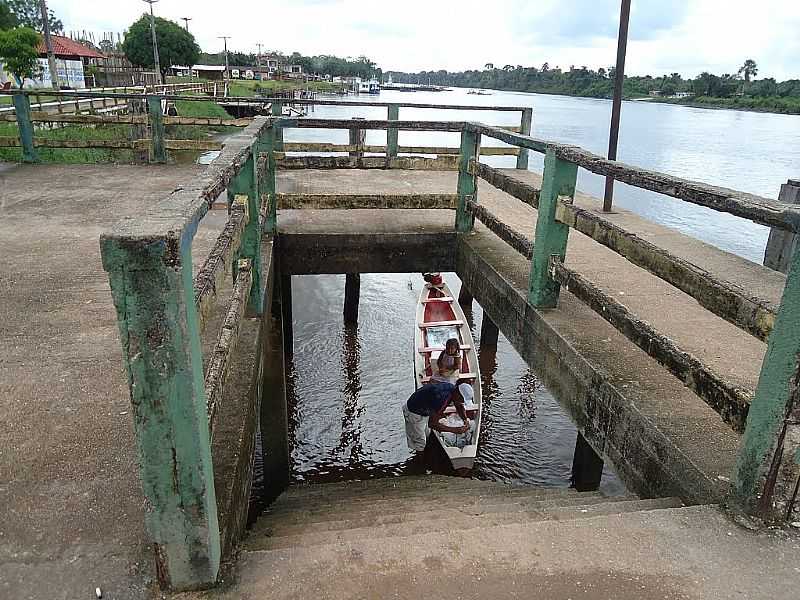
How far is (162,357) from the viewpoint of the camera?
164 cm

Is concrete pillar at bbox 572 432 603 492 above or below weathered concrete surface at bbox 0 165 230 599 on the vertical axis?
below

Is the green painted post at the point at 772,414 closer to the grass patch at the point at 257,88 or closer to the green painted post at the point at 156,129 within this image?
the green painted post at the point at 156,129

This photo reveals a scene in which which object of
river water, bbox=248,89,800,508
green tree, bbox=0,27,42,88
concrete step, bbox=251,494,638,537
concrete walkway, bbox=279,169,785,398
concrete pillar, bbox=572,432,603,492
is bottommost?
river water, bbox=248,89,800,508

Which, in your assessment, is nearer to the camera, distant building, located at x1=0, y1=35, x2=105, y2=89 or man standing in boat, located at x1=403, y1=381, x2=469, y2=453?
man standing in boat, located at x1=403, y1=381, x2=469, y2=453

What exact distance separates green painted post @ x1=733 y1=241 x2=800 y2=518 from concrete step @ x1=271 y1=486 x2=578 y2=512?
5.22 feet

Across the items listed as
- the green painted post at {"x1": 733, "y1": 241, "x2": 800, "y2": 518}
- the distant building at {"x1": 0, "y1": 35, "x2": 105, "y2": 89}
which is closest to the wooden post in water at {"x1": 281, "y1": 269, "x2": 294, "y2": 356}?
the green painted post at {"x1": 733, "y1": 241, "x2": 800, "y2": 518}

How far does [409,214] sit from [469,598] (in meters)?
5.93

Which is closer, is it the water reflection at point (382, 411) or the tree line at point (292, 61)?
the water reflection at point (382, 411)

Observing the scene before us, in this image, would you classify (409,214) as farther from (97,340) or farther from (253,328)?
(97,340)

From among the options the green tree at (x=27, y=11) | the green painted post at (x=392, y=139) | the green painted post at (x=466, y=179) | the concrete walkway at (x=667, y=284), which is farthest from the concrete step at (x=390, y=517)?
the green tree at (x=27, y=11)

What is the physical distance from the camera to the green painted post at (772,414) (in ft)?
6.78

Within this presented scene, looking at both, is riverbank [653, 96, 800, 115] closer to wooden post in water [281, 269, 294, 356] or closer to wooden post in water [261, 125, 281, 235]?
wooden post in water [281, 269, 294, 356]

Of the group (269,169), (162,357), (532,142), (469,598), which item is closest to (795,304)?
(469,598)

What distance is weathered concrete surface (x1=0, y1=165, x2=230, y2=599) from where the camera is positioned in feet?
6.47
